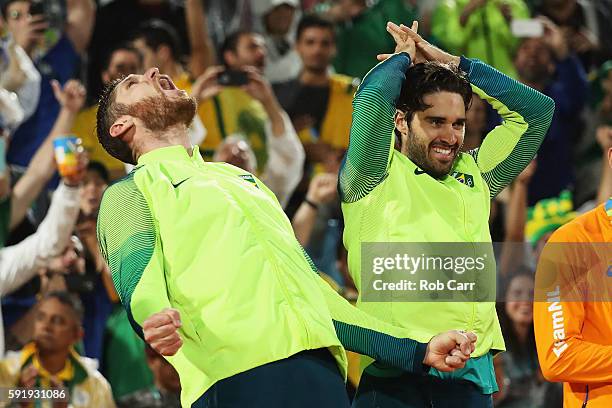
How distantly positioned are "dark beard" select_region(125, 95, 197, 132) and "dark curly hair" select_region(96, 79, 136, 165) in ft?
0.18

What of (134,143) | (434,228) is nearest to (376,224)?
(434,228)

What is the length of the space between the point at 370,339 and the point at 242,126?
3705 millimetres

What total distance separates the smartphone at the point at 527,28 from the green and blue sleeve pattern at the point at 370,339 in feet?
15.0

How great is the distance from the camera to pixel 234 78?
636 centimetres

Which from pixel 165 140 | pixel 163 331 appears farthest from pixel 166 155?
pixel 163 331

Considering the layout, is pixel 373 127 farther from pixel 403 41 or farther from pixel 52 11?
pixel 52 11

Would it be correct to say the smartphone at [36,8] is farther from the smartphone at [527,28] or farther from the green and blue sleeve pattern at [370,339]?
the green and blue sleeve pattern at [370,339]

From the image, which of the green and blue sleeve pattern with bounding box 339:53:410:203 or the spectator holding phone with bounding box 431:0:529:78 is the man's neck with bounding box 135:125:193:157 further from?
the spectator holding phone with bounding box 431:0:529:78

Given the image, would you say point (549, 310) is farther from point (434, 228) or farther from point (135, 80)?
point (135, 80)

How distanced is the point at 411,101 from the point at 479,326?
2.42 ft

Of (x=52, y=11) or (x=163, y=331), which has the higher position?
(x=163, y=331)

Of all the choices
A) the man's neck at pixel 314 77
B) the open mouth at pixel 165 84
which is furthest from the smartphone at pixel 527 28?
the open mouth at pixel 165 84

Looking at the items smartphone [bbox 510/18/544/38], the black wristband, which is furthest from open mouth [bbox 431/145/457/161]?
smartphone [bbox 510/18/544/38]

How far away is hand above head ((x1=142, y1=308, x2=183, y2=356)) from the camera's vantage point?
2342mm
